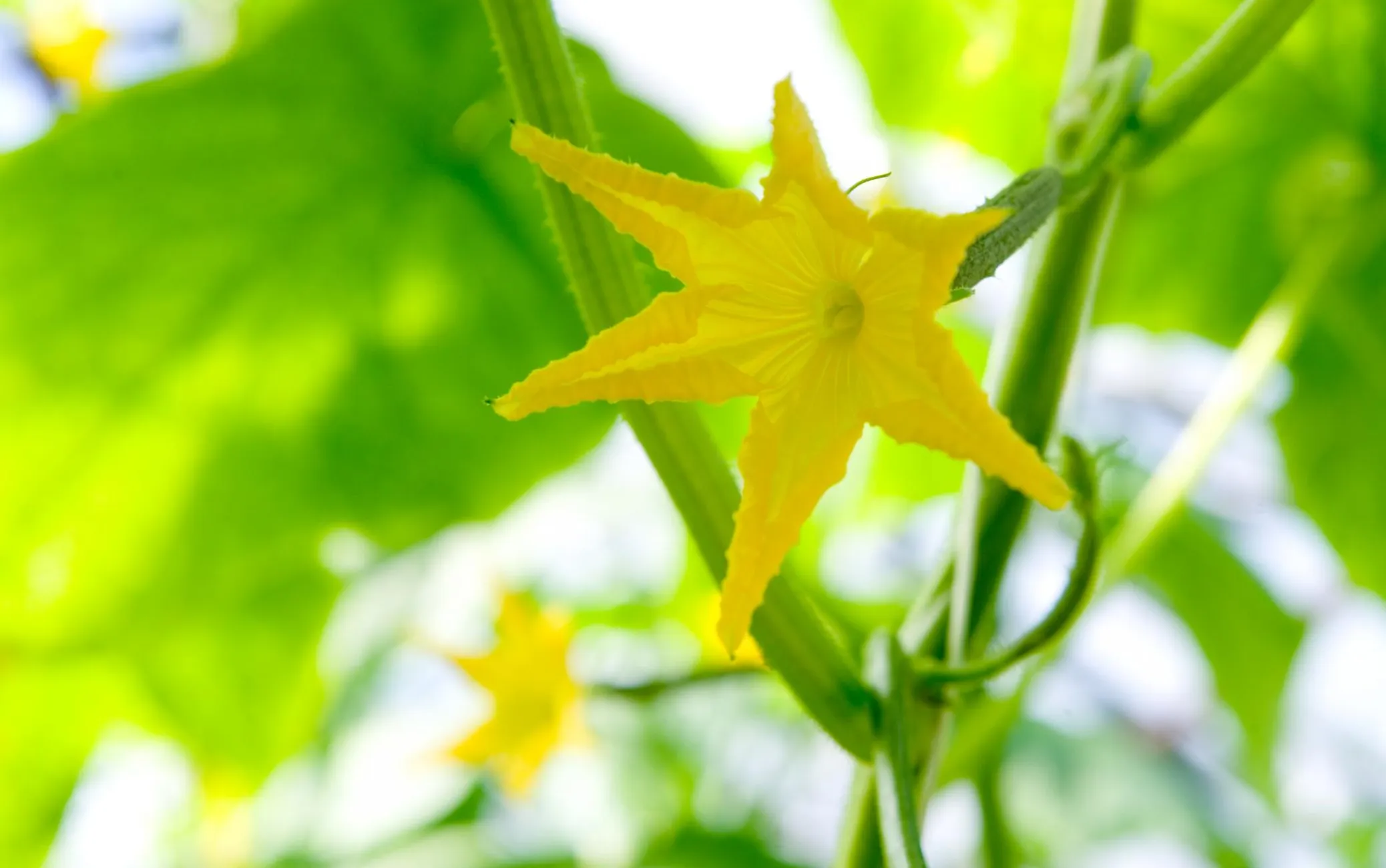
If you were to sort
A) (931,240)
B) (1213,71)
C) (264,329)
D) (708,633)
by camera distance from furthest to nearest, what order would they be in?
1. (708,633)
2. (264,329)
3. (1213,71)
4. (931,240)

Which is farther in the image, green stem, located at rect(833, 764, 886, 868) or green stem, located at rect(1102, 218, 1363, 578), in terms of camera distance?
green stem, located at rect(1102, 218, 1363, 578)

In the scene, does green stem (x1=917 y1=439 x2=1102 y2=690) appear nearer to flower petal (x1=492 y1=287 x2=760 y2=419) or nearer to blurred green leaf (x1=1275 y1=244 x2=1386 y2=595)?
flower petal (x1=492 y1=287 x2=760 y2=419)

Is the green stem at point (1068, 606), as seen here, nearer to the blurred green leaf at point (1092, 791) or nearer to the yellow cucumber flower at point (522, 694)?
the yellow cucumber flower at point (522, 694)

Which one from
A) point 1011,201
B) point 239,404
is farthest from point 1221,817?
point 1011,201

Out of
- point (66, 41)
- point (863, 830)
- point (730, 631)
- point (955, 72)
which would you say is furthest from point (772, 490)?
point (66, 41)

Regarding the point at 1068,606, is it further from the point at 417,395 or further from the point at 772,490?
the point at 417,395

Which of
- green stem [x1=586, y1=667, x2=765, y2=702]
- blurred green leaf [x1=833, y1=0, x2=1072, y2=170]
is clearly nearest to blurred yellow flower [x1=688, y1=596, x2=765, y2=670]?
green stem [x1=586, y1=667, x2=765, y2=702]
